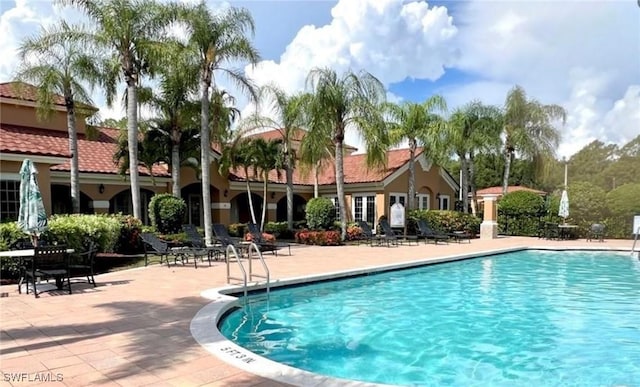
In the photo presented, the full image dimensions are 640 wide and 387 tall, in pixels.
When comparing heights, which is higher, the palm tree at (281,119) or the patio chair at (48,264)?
the palm tree at (281,119)

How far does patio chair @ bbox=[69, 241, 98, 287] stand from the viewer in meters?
10.4

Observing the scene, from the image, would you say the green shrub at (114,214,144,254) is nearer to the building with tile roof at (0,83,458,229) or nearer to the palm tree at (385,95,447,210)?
the building with tile roof at (0,83,458,229)

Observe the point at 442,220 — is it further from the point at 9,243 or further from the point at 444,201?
the point at 9,243

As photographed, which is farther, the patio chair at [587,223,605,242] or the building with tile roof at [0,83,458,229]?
the patio chair at [587,223,605,242]

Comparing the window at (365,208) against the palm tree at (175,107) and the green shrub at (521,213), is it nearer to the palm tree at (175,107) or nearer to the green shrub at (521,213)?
the green shrub at (521,213)

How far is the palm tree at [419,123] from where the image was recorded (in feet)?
89.3

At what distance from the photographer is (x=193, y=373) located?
5.07 metres

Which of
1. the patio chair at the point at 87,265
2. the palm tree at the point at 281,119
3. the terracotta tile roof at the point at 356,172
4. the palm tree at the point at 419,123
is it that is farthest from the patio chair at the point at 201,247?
the palm tree at the point at 419,123

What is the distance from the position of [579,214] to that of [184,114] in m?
23.9

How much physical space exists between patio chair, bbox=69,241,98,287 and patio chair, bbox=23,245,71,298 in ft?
2.25

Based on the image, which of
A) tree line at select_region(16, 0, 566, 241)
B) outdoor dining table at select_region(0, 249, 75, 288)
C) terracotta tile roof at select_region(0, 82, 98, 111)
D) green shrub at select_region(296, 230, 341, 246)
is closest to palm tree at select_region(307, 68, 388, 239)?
tree line at select_region(16, 0, 566, 241)

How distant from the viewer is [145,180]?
77.7 feet

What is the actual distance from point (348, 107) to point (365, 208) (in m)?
9.32

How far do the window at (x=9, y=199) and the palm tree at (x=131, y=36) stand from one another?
4.18m
